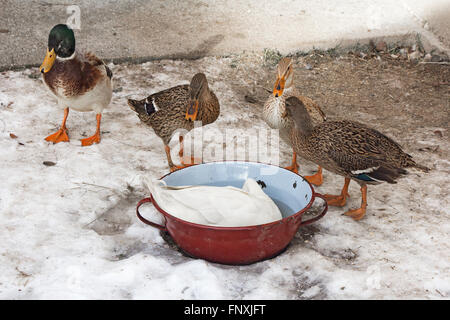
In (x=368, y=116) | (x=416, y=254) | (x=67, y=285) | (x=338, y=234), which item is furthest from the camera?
(x=368, y=116)

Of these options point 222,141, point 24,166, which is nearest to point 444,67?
point 222,141

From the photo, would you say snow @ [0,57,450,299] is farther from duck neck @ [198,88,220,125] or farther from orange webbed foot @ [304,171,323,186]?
duck neck @ [198,88,220,125]

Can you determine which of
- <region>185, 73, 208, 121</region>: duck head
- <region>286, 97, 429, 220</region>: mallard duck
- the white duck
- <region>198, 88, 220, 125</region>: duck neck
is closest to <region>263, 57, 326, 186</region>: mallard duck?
<region>286, 97, 429, 220</region>: mallard duck

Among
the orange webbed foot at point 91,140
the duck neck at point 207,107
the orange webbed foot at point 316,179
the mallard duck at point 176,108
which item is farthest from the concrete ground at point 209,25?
the orange webbed foot at point 316,179

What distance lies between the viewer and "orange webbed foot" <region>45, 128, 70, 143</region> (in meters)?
4.33

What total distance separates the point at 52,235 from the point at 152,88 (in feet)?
8.35

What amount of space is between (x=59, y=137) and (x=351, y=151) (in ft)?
8.37

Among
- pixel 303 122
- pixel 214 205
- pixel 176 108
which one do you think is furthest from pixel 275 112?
pixel 214 205

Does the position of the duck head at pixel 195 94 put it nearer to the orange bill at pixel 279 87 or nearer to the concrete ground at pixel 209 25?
the orange bill at pixel 279 87

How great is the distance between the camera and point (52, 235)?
3.15 m

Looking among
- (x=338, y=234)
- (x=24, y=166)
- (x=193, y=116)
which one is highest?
(x=193, y=116)

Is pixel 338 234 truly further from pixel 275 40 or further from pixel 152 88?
pixel 275 40

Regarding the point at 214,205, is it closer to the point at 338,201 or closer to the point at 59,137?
the point at 338,201

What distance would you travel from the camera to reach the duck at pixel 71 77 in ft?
13.6
